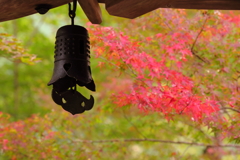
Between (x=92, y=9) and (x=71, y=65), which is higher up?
(x=92, y=9)

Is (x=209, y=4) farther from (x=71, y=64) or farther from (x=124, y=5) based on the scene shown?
(x=71, y=64)

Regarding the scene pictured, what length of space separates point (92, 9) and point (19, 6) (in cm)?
38

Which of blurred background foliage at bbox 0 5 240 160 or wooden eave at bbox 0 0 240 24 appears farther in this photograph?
blurred background foliage at bbox 0 5 240 160

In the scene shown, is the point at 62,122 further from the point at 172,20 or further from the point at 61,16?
the point at 61,16

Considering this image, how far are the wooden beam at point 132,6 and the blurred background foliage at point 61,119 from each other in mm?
1631

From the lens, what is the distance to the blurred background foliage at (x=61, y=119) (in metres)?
3.84

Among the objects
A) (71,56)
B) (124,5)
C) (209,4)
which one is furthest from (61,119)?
(209,4)

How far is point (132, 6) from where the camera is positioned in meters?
1.53

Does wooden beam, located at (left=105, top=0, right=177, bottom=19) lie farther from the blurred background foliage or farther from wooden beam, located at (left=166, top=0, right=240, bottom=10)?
the blurred background foliage

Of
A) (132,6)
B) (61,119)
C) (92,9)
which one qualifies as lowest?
(61,119)

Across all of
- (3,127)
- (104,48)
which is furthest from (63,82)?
(3,127)

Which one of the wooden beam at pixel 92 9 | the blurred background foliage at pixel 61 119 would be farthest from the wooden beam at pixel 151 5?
the blurred background foliage at pixel 61 119

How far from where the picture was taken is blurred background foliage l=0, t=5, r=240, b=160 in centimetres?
384

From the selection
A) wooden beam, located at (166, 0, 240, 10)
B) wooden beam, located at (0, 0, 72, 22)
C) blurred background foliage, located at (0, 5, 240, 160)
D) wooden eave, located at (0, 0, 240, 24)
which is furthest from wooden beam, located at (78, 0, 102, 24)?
blurred background foliage, located at (0, 5, 240, 160)
